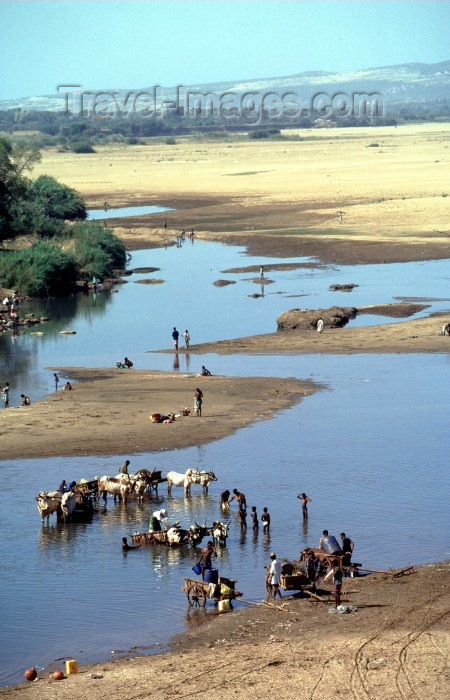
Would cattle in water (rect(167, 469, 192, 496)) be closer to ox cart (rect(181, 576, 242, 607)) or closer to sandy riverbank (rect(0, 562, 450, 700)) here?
ox cart (rect(181, 576, 242, 607))

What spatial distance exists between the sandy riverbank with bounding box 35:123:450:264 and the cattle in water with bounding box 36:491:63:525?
47806mm

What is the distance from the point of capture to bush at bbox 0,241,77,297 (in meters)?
70.2

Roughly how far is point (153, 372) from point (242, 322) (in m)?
11.6

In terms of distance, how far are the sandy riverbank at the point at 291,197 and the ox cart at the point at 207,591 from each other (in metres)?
52.6

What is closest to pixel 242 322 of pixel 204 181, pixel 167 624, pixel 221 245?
pixel 221 245

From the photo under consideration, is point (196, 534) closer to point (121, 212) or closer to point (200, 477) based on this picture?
point (200, 477)

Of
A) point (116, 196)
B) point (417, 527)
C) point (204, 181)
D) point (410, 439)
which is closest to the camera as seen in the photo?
point (417, 527)

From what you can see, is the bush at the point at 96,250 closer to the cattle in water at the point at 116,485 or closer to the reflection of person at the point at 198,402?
the reflection of person at the point at 198,402

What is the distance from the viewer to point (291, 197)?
112 meters

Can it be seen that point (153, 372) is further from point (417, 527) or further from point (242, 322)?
point (417, 527)

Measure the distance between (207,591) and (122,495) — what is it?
25.0 ft

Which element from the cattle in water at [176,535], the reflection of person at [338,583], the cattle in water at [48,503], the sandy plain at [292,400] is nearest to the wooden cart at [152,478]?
the cattle in water at [48,503]

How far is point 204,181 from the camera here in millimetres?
135000

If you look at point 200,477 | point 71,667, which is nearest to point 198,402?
point 200,477
